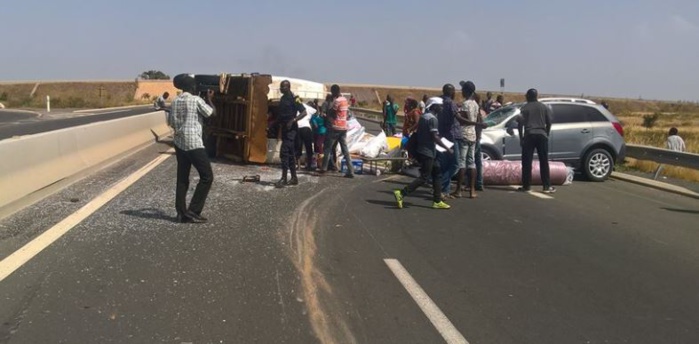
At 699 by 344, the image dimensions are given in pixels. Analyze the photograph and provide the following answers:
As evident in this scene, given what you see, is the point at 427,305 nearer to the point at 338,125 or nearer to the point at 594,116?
the point at 338,125

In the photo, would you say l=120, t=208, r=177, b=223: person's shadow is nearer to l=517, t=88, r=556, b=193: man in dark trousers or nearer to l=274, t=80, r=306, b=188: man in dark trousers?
l=274, t=80, r=306, b=188: man in dark trousers

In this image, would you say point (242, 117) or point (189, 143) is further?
point (242, 117)

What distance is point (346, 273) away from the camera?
6.16 m

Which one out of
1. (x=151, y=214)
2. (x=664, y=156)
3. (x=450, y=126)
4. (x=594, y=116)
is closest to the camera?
(x=151, y=214)

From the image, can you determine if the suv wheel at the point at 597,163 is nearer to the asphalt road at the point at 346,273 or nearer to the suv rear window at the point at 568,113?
the suv rear window at the point at 568,113

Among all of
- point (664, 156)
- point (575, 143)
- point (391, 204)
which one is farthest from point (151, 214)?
point (664, 156)

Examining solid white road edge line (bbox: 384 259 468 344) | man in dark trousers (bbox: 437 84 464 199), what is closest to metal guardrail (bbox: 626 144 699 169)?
man in dark trousers (bbox: 437 84 464 199)

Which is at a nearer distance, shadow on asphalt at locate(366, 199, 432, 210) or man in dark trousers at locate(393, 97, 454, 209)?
man in dark trousers at locate(393, 97, 454, 209)

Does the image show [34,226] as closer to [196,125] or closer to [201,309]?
[196,125]

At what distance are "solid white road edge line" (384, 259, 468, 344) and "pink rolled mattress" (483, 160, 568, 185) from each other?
20.9ft

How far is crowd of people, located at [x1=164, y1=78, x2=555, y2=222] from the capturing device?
8141 millimetres

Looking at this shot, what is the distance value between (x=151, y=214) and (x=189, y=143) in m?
1.33

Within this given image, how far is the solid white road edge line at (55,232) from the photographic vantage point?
20.0ft

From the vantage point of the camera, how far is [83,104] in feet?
200
